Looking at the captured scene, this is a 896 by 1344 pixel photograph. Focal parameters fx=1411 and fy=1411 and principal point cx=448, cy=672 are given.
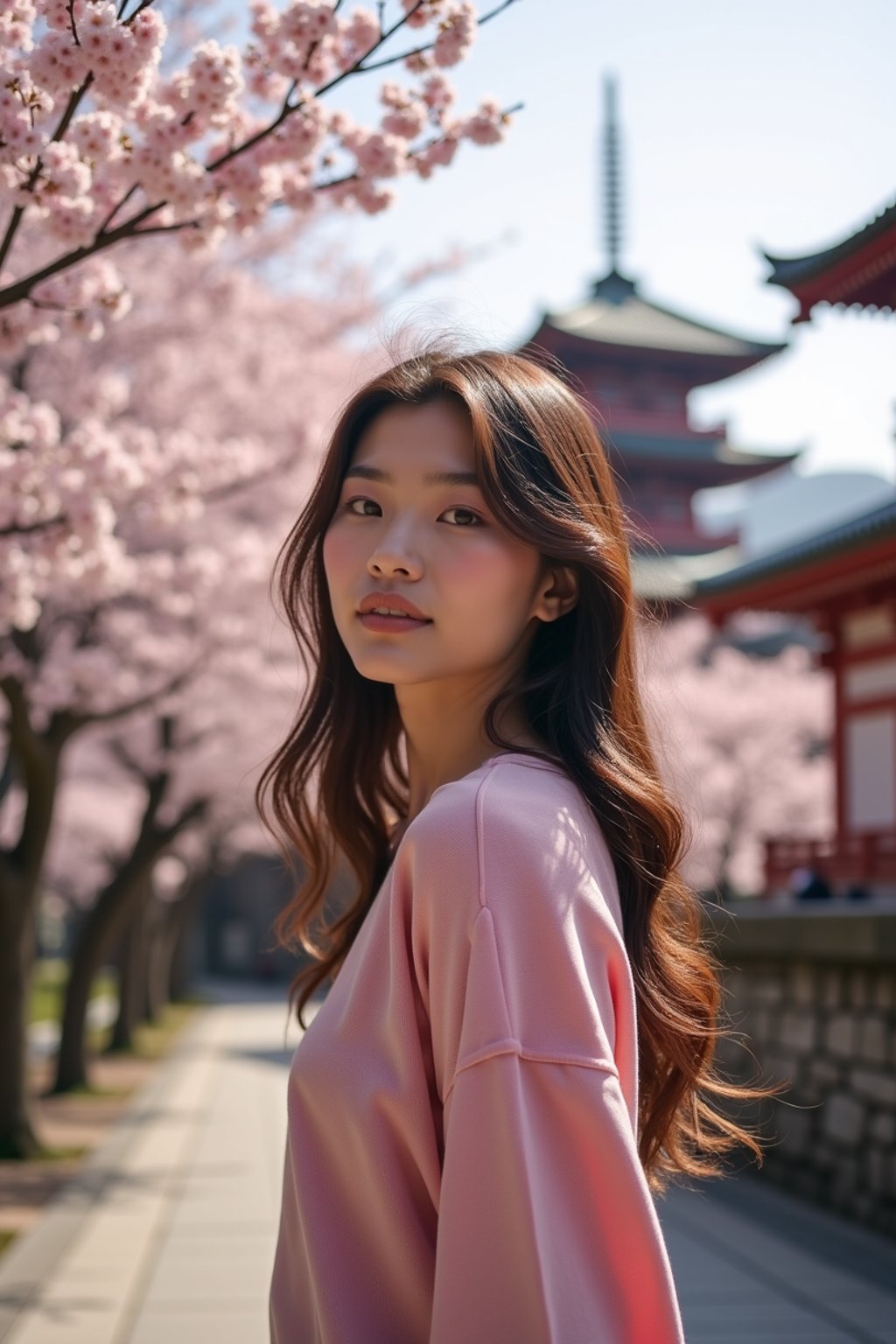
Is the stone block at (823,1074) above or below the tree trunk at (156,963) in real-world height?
above

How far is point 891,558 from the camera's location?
992 centimetres

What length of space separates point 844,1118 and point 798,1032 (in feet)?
3.17

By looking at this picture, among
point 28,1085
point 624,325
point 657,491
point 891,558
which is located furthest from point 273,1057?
point 624,325

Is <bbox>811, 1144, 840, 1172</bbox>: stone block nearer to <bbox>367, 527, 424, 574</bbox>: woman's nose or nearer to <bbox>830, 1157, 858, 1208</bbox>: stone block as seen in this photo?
<bbox>830, 1157, 858, 1208</bbox>: stone block

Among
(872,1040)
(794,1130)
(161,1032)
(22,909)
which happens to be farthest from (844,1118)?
(161,1032)

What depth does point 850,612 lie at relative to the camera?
12109 mm

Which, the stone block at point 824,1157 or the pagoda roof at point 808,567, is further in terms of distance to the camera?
the pagoda roof at point 808,567

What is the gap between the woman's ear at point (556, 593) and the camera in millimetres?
1806

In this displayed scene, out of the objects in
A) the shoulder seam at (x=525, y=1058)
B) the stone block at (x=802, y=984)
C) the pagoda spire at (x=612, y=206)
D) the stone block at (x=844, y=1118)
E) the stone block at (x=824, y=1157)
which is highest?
the pagoda spire at (x=612, y=206)

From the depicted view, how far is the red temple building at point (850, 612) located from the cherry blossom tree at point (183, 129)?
5560 millimetres

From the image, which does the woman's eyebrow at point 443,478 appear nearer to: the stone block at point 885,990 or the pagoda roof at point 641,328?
the stone block at point 885,990

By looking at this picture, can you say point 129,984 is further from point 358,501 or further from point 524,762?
point 524,762

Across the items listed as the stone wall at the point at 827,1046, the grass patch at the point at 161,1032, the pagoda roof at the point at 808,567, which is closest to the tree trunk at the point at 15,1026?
the stone wall at the point at 827,1046

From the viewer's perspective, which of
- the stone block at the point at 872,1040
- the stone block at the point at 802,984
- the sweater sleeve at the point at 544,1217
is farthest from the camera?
the stone block at the point at 802,984
